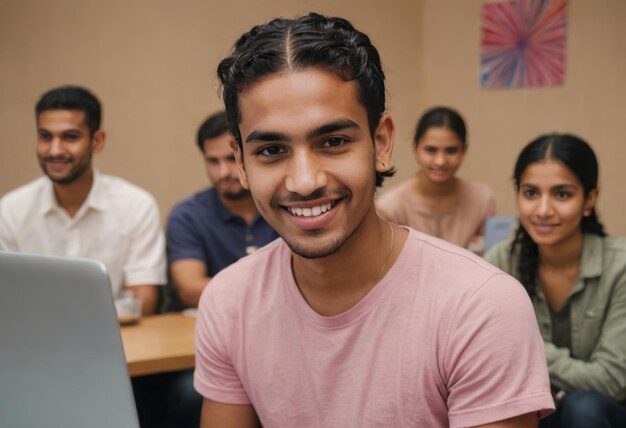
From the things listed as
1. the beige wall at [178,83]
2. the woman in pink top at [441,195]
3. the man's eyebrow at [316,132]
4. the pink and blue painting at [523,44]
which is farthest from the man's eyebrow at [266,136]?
the pink and blue painting at [523,44]

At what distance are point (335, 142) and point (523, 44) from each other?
128 inches

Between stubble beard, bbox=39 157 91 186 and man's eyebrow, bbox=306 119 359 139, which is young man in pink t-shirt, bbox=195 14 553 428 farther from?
stubble beard, bbox=39 157 91 186

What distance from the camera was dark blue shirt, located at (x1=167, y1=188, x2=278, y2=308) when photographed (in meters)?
2.83

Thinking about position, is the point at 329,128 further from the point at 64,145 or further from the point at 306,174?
the point at 64,145

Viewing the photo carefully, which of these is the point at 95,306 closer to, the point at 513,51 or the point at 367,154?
the point at 367,154

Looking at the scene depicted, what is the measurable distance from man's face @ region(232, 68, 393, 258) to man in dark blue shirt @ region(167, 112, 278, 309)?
162 cm

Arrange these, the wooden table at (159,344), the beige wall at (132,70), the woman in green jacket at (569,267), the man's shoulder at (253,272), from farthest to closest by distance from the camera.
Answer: the beige wall at (132,70)
the woman in green jacket at (569,267)
the wooden table at (159,344)
the man's shoulder at (253,272)

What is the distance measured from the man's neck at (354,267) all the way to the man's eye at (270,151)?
7.1 inches

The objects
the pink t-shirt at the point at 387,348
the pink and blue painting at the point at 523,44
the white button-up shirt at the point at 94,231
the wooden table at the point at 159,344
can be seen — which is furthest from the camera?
the pink and blue painting at the point at 523,44

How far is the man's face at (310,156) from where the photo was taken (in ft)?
3.74

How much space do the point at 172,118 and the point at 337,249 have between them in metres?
2.94

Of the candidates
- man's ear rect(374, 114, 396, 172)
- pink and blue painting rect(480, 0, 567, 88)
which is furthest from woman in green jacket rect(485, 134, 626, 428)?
pink and blue painting rect(480, 0, 567, 88)

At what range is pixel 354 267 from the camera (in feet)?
4.11

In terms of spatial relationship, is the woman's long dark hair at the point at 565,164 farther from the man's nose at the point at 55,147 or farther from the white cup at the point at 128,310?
the man's nose at the point at 55,147
